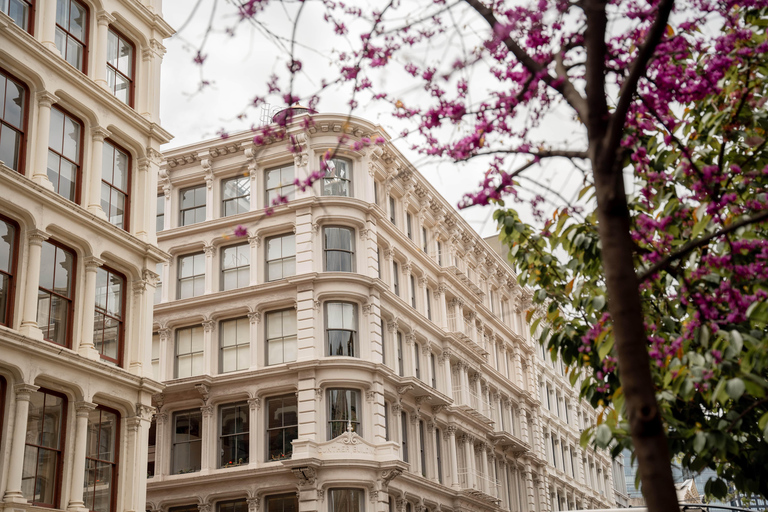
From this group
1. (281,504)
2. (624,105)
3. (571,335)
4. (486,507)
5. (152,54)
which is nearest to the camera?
(624,105)

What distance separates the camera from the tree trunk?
5.45 m

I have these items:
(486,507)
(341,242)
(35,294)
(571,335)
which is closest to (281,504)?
(341,242)

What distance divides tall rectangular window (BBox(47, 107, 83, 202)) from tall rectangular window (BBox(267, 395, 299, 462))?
14.7 meters

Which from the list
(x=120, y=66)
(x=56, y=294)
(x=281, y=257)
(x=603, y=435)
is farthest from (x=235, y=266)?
(x=603, y=435)

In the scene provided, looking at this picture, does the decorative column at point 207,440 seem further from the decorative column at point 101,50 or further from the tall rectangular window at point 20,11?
the tall rectangular window at point 20,11

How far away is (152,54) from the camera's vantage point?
87.4 ft

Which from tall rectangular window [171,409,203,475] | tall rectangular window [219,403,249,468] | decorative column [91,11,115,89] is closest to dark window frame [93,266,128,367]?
decorative column [91,11,115,89]

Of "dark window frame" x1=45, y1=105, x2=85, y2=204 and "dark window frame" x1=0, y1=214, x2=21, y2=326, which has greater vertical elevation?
"dark window frame" x1=45, y1=105, x2=85, y2=204

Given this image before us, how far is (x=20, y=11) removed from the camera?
70.7 ft

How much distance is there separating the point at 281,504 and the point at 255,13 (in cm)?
2882

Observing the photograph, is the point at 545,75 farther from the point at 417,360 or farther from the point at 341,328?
the point at 417,360

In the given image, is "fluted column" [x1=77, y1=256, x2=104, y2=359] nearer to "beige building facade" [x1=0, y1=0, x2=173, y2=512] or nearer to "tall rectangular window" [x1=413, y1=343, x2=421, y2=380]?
"beige building facade" [x1=0, y1=0, x2=173, y2=512]

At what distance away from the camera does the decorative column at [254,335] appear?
35.7m

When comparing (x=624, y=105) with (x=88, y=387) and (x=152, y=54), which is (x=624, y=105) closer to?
(x=88, y=387)
